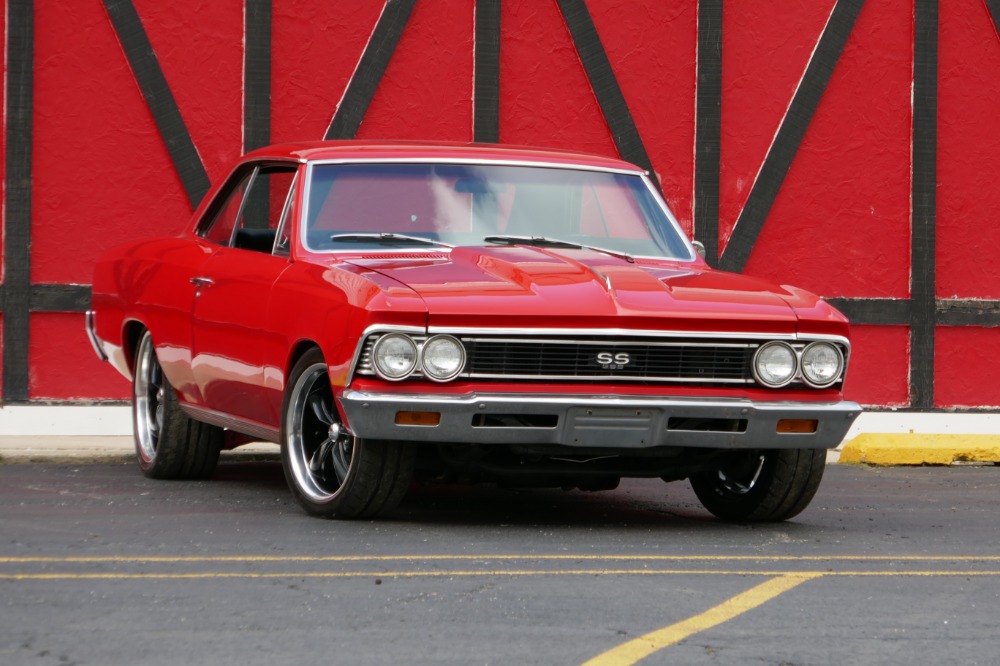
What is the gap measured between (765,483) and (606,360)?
44.9 inches

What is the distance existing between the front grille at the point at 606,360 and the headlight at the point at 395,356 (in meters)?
0.05

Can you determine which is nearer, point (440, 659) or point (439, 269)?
point (440, 659)

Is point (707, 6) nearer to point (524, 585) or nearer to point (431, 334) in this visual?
point (431, 334)

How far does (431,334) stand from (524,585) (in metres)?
1.32

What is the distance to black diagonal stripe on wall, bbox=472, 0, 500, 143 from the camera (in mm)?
14109

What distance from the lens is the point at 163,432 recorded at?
9055mm

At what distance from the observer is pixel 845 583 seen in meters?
6.11

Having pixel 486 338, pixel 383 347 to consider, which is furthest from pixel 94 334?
pixel 486 338

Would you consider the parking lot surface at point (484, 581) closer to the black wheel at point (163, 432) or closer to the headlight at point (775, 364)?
the black wheel at point (163, 432)

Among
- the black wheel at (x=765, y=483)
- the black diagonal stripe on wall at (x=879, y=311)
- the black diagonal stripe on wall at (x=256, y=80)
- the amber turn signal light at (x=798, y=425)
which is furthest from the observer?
the black diagonal stripe on wall at (x=879, y=311)

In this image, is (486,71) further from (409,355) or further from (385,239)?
(409,355)

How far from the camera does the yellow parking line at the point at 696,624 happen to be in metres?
4.77

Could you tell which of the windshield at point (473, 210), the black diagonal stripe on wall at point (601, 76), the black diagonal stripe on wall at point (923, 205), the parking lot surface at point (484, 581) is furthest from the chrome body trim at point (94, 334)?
the black diagonal stripe on wall at point (923, 205)

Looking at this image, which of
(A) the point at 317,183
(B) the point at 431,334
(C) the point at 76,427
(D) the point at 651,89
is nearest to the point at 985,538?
(B) the point at 431,334
